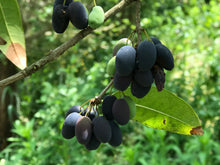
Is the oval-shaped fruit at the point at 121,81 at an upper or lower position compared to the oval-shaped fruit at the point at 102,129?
upper

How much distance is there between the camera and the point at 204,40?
374cm

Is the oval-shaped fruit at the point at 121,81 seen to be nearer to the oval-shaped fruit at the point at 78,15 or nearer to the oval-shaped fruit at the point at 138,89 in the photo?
the oval-shaped fruit at the point at 138,89

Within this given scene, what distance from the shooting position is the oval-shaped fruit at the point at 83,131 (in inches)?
22.6

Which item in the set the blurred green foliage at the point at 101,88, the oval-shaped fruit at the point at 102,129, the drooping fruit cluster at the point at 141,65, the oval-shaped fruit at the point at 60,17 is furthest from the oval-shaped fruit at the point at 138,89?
the blurred green foliage at the point at 101,88

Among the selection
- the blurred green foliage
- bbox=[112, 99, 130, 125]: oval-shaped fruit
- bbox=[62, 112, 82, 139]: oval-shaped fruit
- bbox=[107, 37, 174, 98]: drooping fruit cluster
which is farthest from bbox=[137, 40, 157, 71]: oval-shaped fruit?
the blurred green foliage

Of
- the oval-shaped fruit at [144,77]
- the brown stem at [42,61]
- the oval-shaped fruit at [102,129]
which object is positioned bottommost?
the oval-shaped fruit at [102,129]

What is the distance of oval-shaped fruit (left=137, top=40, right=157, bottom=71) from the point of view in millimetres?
494

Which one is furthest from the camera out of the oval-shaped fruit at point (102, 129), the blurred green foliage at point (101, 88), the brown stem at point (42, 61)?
the blurred green foliage at point (101, 88)

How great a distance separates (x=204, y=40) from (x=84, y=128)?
3570 mm

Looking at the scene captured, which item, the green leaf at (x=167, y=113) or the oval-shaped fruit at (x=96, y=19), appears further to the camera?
the green leaf at (x=167, y=113)

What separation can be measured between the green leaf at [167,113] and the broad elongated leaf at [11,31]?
0.99 ft

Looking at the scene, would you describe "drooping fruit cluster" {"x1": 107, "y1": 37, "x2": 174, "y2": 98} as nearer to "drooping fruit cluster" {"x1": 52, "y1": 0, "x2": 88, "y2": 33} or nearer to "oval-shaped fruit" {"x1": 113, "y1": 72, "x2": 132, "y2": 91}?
"oval-shaped fruit" {"x1": 113, "y1": 72, "x2": 132, "y2": 91}

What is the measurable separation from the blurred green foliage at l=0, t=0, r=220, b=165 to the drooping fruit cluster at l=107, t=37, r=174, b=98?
94 cm

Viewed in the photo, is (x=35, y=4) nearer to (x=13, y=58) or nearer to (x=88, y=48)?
(x=88, y=48)
